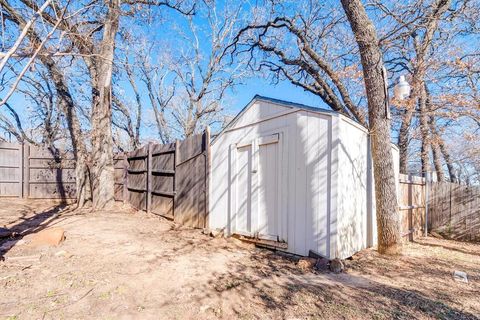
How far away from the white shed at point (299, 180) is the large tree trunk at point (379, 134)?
0.70ft

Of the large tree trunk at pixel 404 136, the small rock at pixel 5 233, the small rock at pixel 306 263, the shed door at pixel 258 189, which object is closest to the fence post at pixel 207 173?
the shed door at pixel 258 189

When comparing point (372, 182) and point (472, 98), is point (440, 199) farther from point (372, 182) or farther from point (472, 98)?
point (372, 182)

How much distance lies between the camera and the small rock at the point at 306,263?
3.48 metres

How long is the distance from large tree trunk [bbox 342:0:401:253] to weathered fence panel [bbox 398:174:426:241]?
179cm

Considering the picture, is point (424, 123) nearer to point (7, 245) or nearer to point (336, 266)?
point (336, 266)

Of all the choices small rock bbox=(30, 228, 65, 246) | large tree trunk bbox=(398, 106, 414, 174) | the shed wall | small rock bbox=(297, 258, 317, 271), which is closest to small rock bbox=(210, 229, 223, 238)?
the shed wall

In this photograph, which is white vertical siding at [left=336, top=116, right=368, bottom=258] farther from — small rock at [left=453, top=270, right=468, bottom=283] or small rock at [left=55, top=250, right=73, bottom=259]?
small rock at [left=55, top=250, right=73, bottom=259]

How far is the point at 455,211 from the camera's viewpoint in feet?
23.0

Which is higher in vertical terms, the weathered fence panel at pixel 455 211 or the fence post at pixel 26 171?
the fence post at pixel 26 171

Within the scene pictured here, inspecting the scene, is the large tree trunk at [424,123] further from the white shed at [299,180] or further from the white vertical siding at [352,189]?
the white shed at [299,180]

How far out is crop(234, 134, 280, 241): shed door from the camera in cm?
438

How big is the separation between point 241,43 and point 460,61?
655 cm

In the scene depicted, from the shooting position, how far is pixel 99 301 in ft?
7.85

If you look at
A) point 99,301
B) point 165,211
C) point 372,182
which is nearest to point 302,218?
point 372,182
